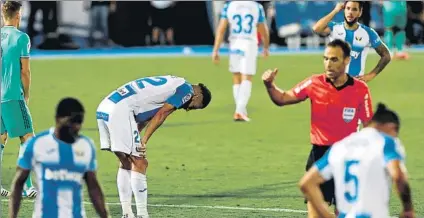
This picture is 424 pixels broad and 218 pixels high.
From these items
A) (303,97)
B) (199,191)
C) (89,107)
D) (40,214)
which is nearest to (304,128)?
(89,107)

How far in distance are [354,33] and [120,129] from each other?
392cm

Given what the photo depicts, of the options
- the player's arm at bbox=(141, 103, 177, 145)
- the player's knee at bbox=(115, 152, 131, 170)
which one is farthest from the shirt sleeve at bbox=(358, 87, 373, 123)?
the player's knee at bbox=(115, 152, 131, 170)

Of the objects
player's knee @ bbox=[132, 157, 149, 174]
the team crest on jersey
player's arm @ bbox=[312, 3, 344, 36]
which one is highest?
player's arm @ bbox=[312, 3, 344, 36]

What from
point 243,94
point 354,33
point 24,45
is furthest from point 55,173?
point 243,94

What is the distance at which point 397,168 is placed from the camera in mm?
7527

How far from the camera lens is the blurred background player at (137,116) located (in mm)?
11203

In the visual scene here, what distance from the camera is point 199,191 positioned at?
13.2m

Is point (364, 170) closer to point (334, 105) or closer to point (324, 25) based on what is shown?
point (334, 105)

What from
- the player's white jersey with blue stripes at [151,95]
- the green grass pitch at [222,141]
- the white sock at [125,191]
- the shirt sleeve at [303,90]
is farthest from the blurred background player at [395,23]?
the shirt sleeve at [303,90]

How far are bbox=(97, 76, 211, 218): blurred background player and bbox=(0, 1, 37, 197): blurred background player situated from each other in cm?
149

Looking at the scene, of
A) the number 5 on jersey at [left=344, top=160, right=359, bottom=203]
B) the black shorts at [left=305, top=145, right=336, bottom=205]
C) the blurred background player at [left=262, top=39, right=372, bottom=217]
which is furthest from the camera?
the black shorts at [left=305, top=145, right=336, bottom=205]

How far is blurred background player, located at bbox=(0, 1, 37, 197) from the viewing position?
490 inches

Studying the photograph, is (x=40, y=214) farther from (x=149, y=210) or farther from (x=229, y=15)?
(x=229, y=15)

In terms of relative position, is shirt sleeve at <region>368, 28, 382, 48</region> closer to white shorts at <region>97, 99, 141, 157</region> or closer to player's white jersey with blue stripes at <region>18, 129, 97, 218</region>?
white shorts at <region>97, 99, 141, 157</region>
